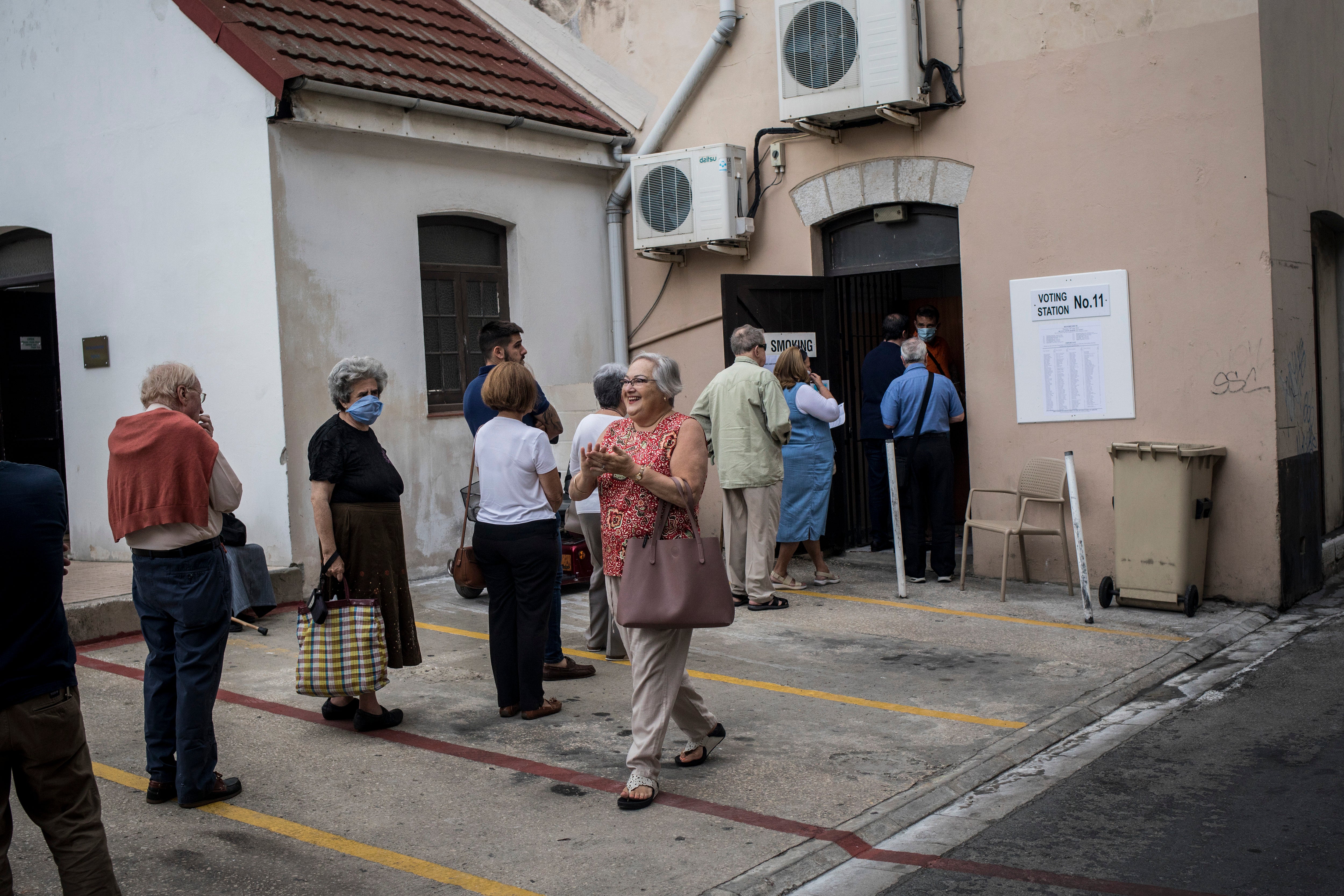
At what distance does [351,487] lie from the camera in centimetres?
551

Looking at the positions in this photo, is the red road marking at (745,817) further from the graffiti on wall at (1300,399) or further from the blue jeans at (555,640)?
the graffiti on wall at (1300,399)

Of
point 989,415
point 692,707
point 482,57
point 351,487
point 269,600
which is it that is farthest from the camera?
Answer: point 482,57

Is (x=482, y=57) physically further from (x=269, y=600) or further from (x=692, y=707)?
(x=692, y=707)

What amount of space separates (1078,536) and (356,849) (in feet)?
16.9

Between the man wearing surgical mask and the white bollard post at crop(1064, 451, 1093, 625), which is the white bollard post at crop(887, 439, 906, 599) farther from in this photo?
the man wearing surgical mask

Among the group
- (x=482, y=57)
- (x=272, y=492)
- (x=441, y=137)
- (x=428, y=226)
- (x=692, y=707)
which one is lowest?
(x=692, y=707)

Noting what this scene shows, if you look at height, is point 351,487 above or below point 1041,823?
above

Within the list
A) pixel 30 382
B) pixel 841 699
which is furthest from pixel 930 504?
pixel 30 382

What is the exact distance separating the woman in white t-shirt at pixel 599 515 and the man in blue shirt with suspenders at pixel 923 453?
2893 mm

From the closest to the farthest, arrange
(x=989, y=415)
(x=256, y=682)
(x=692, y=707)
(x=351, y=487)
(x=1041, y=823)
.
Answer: (x=1041, y=823), (x=692, y=707), (x=351, y=487), (x=256, y=682), (x=989, y=415)

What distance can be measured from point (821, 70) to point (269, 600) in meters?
5.80

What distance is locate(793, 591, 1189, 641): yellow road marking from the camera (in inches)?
290

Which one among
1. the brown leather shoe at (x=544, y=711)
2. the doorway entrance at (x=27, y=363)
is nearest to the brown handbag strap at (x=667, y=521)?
the brown leather shoe at (x=544, y=711)

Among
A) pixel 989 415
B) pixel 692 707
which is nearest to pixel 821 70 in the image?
pixel 989 415
